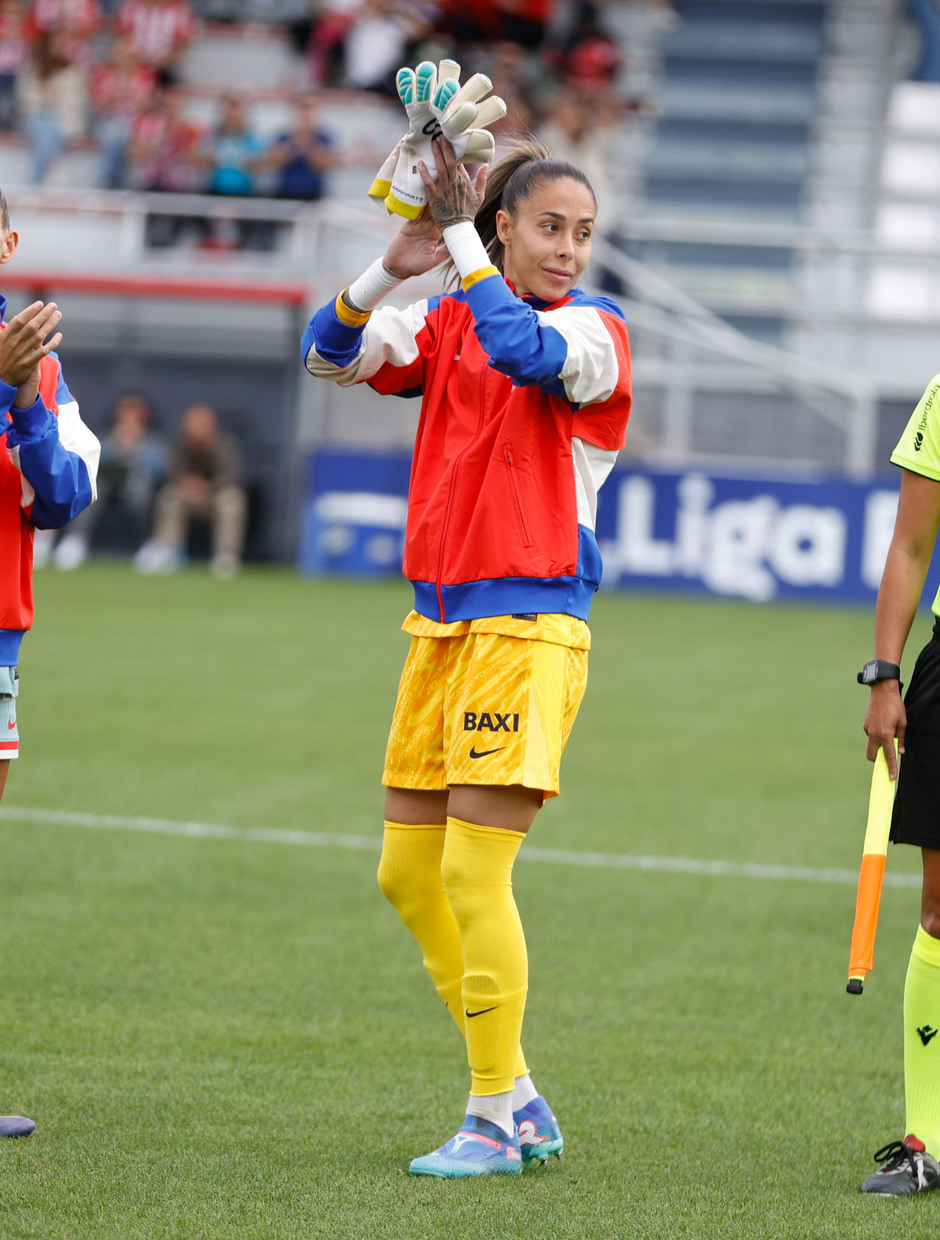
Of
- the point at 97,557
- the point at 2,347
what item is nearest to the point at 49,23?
the point at 97,557

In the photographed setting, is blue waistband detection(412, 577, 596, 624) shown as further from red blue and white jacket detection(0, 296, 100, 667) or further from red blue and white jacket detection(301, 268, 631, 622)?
red blue and white jacket detection(0, 296, 100, 667)

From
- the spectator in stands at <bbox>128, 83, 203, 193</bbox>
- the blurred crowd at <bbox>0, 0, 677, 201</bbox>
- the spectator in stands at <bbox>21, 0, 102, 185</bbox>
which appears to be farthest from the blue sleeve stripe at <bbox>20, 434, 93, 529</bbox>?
the spectator in stands at <bbox>21, 0, 102, 185</bbox>

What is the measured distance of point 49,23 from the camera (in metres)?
22.5

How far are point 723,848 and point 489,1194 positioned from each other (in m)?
3.68

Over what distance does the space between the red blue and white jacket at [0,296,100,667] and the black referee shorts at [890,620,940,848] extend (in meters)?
1.75

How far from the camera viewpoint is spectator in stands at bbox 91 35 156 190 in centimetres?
2038

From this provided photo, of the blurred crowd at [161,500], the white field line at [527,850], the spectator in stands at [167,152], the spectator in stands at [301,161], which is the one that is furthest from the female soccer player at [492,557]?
the spectator in stands at [167,152]

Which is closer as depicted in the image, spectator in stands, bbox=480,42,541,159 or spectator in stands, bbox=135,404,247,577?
spectator in stands, bbox=135,404,247,577

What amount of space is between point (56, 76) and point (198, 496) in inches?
284

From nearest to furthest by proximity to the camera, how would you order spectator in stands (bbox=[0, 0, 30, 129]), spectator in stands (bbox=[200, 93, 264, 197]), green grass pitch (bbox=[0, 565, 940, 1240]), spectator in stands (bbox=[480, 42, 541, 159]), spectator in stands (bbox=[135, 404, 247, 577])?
green grass pitch (bbox=[0, 565, 940, 1240]) < spectator in stands (bbox=[135, 404, 247, 577]) < spectator in stands (bbox=[200, 93, 264, 197]) < spectator in stands (bbox=[480, 42, 541, 159]) < spectator in stands (bbox=[0, 0, 30, 129])

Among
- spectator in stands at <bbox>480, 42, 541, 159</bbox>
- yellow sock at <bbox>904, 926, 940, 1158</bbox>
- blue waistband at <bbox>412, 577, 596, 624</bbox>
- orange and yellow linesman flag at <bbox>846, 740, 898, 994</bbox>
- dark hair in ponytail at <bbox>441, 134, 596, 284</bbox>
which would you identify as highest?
spectator in stands at <bbox>480, 42, 541, 159</bbox>

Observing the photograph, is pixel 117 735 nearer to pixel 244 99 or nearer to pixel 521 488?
pixel 521 488

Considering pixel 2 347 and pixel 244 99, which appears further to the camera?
pixel 244 99

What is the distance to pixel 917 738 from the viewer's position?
3.52m
